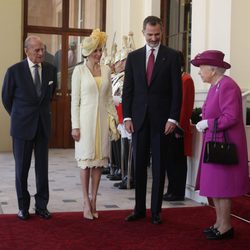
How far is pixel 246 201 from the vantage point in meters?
4.62

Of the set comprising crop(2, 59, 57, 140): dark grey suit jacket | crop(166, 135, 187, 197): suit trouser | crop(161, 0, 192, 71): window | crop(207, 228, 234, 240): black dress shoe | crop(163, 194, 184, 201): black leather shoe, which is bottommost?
crop(163, 194, 184, 201): black leather shoe

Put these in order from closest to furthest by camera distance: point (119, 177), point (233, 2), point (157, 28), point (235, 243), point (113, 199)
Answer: point (235, 243) < point (157, 28) < point (113, 199) < point (233, 2) < point (119, 177)

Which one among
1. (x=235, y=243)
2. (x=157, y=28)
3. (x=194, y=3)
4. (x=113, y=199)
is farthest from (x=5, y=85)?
(x=194, y=3)

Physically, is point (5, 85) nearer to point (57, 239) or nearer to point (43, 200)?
point (43, 200)

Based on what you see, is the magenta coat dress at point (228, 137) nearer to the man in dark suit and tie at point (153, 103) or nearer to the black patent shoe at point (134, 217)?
the man in dark suit and tie at point (153, 103)

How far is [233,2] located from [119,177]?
2.61 m

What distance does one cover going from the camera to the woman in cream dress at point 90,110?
4293mm

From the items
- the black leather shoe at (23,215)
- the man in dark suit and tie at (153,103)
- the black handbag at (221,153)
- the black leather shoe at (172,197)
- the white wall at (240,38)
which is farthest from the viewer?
the white wall at (240,38)

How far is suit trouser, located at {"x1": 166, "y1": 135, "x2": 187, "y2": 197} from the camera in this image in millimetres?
5387

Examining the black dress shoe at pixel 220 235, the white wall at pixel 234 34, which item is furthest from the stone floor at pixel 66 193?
the white wall at pixel 234 34

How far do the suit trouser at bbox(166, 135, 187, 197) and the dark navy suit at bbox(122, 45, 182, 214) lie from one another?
1050 millimetres

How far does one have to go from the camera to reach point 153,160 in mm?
4328

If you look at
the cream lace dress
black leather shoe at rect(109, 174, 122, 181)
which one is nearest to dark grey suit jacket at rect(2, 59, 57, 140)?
the cream lace dress

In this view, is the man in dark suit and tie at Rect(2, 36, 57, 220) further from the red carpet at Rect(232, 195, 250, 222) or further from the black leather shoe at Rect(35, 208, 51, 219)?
the red carpet at Rect(232, 195, 250, 222)
